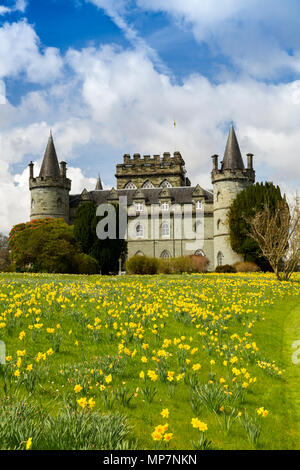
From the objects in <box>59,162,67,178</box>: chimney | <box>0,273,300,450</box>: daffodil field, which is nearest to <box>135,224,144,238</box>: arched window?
<box>59,162,67,178</box>: chimney

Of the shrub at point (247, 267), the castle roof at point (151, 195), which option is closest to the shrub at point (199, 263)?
the shrub at point (247, 267)

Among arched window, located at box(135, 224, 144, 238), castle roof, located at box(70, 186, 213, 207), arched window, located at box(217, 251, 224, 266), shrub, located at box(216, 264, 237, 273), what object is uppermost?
castle roof, located at box(70, 186, 213, 207)

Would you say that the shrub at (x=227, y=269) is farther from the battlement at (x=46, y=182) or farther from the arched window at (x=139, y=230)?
the battlement at (x=46, y=182)

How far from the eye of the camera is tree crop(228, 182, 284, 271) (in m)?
46.1

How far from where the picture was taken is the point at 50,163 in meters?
56.9

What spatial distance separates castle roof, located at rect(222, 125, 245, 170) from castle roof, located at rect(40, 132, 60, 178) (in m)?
22.5

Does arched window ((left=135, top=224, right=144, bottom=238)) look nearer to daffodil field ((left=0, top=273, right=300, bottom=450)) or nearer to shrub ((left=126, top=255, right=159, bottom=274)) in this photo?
shrub ((left=126, top=255, right=159, bottom=274))

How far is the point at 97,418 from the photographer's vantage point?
398 centimetres

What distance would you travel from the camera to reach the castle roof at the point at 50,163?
56.6 m

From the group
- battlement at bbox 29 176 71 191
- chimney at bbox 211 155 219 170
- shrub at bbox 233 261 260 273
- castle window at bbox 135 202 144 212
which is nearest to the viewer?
shrub at bbox 233 261 260 273
